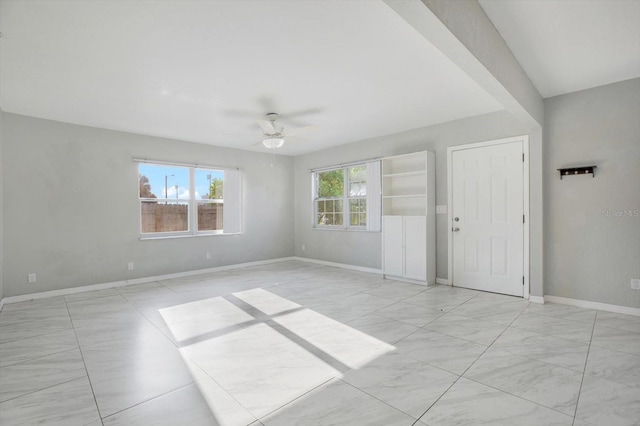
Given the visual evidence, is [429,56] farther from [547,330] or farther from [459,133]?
[547,330]

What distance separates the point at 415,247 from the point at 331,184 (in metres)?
2.55

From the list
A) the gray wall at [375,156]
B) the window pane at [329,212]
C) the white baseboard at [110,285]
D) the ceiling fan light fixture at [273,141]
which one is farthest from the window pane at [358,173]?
the white baseboard at [110,285]

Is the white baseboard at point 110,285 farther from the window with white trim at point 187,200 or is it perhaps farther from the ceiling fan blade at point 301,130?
the ceiling fan blade at point 301,130

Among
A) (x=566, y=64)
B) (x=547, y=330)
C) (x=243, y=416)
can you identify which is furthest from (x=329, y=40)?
(x=547, y=330)

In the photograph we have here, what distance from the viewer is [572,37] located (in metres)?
2.54

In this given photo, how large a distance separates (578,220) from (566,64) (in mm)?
1848

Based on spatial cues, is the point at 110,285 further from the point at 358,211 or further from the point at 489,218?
the point at 489,218

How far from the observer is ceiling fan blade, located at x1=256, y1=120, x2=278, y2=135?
386cm

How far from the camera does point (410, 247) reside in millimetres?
5016

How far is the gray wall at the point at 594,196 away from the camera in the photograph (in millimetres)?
3398

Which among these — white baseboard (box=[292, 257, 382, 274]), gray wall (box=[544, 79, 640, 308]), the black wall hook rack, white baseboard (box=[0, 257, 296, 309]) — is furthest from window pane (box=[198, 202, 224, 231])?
the black wall hook rack

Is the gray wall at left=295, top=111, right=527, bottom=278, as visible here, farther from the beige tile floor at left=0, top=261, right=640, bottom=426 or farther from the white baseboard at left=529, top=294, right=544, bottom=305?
the beige tile floor at left=0, top=261, right=640, bottom=426

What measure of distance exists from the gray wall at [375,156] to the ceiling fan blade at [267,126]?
2.43 metres

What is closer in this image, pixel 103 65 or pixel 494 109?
pixel 103 65
